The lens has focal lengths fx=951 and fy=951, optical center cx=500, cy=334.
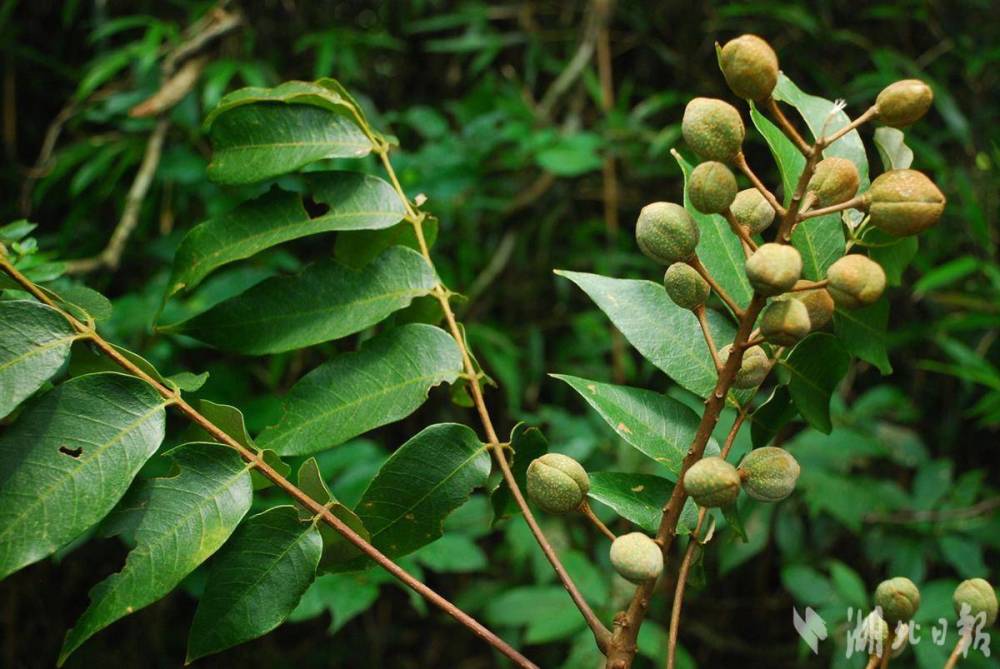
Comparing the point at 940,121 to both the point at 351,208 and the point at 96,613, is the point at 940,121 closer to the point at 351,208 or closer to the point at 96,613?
the point at 351,208

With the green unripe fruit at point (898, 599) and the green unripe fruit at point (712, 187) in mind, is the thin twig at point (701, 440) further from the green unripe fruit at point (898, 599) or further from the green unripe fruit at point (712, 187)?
the green unripe fruit at point (898, 599)

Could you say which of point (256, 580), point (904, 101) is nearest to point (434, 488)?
point (256, 580)

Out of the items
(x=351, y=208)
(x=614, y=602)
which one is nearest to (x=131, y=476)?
(x=351, y=208)

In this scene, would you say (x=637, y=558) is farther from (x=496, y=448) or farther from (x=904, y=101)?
(x=904, y=101)

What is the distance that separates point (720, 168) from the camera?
18.1 inches

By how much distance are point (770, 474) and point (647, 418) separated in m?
0.09

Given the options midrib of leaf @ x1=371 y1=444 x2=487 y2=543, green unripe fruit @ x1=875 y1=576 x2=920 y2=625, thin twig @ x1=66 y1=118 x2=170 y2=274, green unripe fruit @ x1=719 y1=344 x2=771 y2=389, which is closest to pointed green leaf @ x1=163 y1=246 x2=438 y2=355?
midrib of leaf @ x1=371 y1=444 x2=487 y2=543

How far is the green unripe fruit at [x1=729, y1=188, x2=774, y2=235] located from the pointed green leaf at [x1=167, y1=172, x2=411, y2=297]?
22 cm

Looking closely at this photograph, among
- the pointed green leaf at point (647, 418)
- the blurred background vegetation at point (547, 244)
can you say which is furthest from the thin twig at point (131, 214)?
the pointed green leaf at point (647, 418)

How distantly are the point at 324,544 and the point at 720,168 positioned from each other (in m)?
0.30

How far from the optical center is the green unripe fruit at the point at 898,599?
52 centimetres

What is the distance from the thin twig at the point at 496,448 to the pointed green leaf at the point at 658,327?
9 cm

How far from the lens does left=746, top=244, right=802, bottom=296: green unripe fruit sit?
1.38ft

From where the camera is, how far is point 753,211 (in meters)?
0.53
